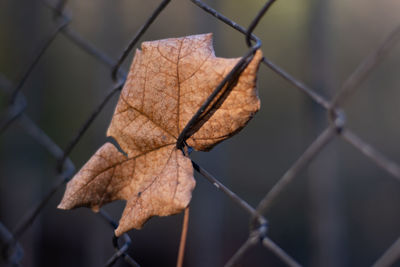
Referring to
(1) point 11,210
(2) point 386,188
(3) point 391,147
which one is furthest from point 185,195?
(2) point 386,188

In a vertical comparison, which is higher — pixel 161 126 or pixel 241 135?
pixel 161 126

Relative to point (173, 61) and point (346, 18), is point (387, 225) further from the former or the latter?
point (173, 61)

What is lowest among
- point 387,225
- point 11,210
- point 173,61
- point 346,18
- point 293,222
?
point 11,210

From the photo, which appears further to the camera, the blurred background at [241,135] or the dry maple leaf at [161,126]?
the blurred background at [241,135]

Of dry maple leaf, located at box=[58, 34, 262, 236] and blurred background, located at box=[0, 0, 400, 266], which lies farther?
blurred background, located at box=[0, 0, 400, 266]
